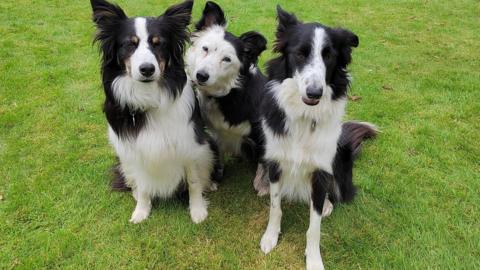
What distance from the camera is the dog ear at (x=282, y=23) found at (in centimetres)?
277

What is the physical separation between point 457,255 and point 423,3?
8.79 meters

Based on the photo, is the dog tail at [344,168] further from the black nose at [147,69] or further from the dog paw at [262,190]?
the black nose at [147,69]

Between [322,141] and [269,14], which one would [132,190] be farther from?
[269,14]

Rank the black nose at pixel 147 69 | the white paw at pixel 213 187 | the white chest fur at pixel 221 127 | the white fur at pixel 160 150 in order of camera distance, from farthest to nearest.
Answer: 1. the white paw at pixel 213 187
2. the white chest fur at pixel 221 127
3. the white fur at pixel 160 150
4. the black nose at pixel 147 69

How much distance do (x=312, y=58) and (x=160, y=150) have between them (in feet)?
4.66

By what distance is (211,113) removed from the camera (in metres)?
3.71

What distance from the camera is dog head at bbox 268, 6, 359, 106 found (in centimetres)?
247

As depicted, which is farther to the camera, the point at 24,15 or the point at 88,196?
the point at 24,15

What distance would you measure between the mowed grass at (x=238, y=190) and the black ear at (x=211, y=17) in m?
1.58

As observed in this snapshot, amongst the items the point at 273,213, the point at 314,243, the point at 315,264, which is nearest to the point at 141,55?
the point at 273,213

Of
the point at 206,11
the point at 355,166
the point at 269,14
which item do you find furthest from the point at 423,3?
the point at 206,11

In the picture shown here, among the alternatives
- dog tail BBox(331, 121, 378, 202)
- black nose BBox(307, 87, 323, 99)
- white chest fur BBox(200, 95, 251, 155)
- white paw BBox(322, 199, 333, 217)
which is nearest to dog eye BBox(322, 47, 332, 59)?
black nose BBox(307, 87, 323, 99)

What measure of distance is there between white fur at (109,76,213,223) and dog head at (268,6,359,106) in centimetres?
86

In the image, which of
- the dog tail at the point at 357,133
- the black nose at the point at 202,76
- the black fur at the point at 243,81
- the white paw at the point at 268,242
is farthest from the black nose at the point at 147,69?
the dog tail at the point at 357,133
